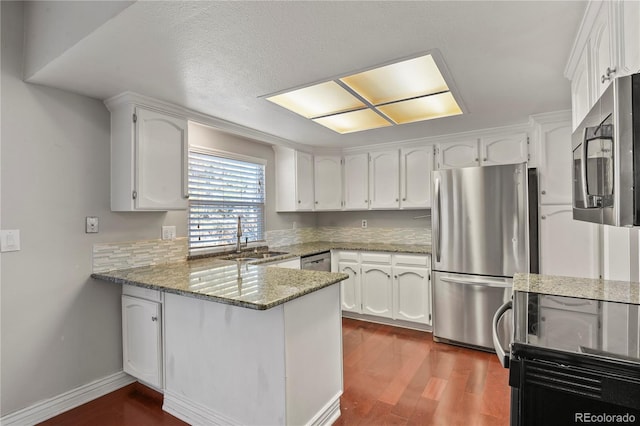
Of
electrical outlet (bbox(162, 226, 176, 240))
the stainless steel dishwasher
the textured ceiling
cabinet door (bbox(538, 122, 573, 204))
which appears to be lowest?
the stainless steel dishwasher

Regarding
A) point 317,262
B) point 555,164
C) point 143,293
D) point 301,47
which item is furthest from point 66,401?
point 555,164

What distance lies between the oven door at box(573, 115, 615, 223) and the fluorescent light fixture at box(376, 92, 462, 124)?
1.57 meters

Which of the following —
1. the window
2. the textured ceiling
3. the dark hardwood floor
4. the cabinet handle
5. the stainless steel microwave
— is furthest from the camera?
the window

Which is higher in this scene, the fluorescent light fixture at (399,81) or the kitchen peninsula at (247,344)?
the fluorescent light fixture at (399,81)

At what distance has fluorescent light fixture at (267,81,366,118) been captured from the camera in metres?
2.29

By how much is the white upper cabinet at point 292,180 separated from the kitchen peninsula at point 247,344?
1.85 meters

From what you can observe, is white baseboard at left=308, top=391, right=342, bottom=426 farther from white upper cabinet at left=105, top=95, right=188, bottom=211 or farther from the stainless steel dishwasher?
white upper cabinet at left=105, top=95, right=188, bottom=211

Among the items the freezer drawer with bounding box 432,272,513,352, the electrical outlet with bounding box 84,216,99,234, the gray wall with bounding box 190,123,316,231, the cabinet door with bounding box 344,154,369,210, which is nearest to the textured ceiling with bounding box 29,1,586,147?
the gray wall with bounding box 190,123,316,231

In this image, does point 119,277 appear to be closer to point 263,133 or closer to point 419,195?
point 263,133

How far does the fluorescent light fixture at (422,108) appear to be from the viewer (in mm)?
2533

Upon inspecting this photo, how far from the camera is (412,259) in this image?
344cm

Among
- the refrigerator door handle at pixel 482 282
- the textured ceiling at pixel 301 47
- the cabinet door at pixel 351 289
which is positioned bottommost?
the cabinet door at pixel 351 289

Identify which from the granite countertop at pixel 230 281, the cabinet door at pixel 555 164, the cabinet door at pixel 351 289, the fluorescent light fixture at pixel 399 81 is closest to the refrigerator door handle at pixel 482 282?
the cabinet door at pixel 555 164

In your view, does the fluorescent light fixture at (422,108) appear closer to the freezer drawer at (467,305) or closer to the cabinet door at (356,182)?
the cabinet door at (356,182)
